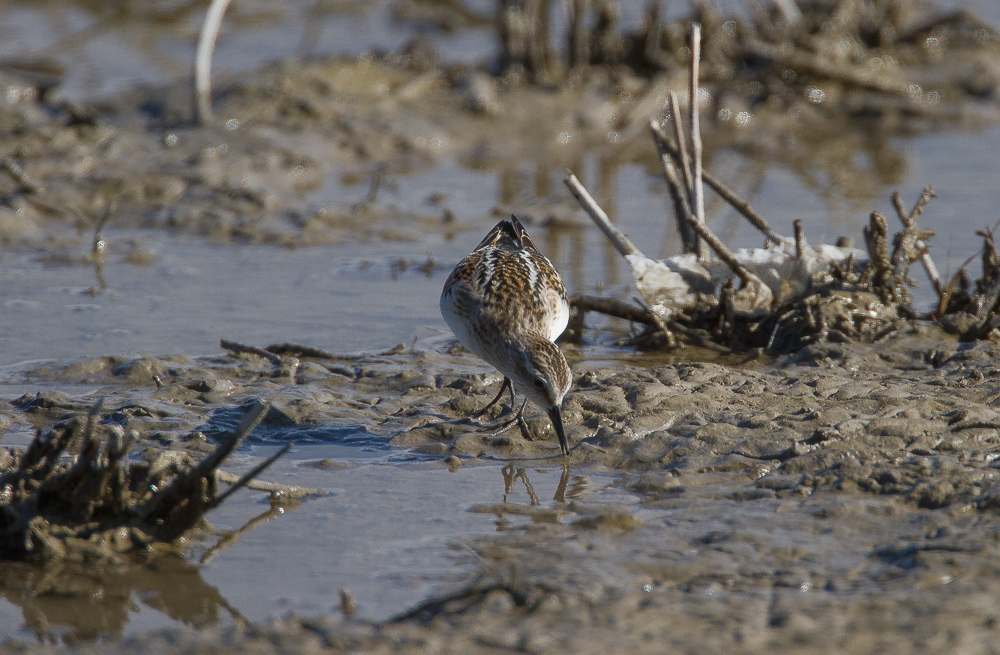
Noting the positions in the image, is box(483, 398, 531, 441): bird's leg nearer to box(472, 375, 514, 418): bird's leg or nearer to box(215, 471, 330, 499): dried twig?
box(472, 375, 514, 418): bird's leg

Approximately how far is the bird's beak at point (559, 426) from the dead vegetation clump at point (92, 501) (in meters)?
1.45

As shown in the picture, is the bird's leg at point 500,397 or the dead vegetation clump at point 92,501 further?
the bird's leg at point 500,397

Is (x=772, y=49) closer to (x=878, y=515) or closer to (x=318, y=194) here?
(x=318, y=194)

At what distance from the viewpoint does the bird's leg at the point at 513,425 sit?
209 inches

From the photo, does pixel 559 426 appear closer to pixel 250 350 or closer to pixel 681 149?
pixel 250 350

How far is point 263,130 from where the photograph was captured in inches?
400

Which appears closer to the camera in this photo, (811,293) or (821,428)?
(821,428)

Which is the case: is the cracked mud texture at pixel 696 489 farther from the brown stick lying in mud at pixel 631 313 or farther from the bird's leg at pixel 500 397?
the brown stick lying in mud at pixel 631 313

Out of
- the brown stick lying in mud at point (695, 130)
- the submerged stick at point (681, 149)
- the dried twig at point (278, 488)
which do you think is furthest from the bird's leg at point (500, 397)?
the submerged stick at point (681, 149)

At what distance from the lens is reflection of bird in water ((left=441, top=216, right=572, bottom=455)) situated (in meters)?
5.10

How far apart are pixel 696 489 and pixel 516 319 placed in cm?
136

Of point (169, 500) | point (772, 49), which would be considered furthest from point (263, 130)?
point (169, 500)

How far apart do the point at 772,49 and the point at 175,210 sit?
21.8 feet

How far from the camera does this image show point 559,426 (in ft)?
16.3
